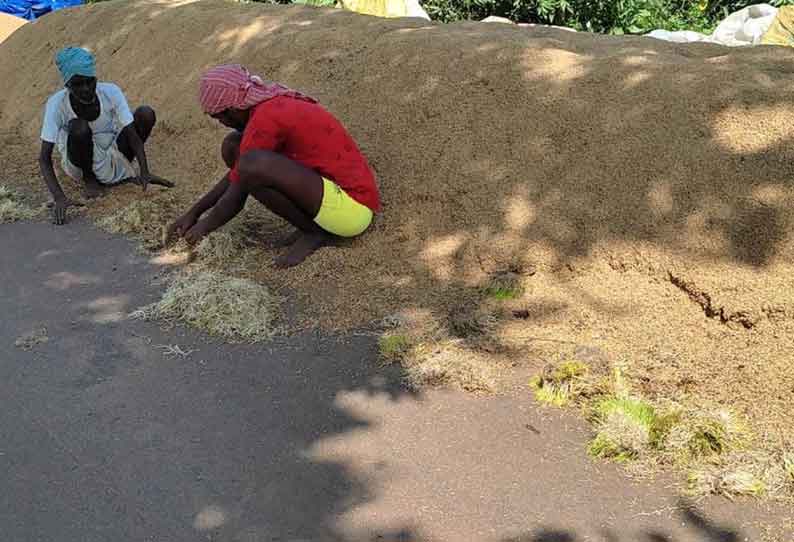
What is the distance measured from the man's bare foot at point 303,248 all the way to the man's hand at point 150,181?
1.54 meters

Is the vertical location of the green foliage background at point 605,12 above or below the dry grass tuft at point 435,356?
below

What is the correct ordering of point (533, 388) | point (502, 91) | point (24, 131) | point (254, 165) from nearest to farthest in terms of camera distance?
point (533, 388)
point (254, 165)
point (502, 91)
point (24, 131)

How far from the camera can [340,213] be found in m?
4.05

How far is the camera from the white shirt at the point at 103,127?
5004mm

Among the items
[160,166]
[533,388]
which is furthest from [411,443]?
[160,166]

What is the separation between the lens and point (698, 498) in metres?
2.51

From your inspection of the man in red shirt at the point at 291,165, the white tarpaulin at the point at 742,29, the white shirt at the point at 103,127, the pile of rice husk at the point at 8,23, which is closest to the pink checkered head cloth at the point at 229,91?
the man in red shirt at the point at 291,165

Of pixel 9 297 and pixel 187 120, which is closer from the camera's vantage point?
pixel 9 297

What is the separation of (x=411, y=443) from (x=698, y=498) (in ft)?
3.17

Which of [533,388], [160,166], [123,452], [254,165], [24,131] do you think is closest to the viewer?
[123,452]

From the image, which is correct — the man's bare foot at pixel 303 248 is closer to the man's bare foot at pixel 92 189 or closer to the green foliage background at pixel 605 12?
→ the man's bare foot at pixel 92 189

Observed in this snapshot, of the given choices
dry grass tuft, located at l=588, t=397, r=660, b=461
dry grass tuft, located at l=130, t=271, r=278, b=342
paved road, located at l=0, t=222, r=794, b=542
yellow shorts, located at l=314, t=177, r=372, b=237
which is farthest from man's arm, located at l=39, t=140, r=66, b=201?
dry grass tuft, located at l=588, t=397, r=660, b=461

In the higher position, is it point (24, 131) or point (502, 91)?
point (502, 91)

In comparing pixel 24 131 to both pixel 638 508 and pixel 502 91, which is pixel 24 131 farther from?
pixel 638 508
